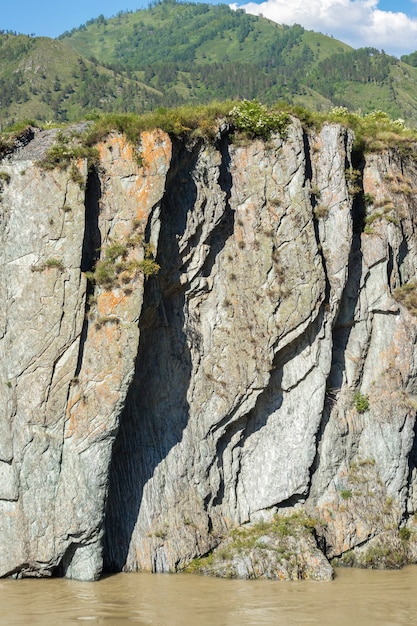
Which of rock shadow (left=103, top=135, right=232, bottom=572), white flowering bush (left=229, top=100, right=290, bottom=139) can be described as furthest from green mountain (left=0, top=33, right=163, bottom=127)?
rock shadow (left=103, top=135, right=232, bottom=572)

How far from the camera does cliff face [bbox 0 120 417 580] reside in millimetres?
17219

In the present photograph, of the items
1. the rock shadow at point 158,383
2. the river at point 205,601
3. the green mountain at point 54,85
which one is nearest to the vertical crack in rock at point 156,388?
the rock shadow at point 158,383

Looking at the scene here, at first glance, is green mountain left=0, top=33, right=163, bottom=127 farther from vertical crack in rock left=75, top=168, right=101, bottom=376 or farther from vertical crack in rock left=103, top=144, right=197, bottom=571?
vertical crack in rock left=75, top=168, right=101, bottom=376

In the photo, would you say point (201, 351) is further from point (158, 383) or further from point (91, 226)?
point (91, 226)

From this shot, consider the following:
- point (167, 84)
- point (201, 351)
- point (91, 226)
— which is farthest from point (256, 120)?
point (167, 84)

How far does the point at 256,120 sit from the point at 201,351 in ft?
21.8

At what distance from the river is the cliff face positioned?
36.3 inches

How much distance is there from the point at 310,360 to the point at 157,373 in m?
4.36

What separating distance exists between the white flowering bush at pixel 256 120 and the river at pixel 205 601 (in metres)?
12.0

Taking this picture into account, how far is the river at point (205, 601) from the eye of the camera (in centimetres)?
1482

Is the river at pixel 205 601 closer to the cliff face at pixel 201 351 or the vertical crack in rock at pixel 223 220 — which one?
the cliff face at pixel 201 351

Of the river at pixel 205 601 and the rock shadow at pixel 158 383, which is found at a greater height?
the rock shadow at pixel 158 383

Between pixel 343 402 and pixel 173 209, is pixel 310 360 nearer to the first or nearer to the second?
pixel 343 402

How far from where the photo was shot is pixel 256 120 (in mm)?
20141
